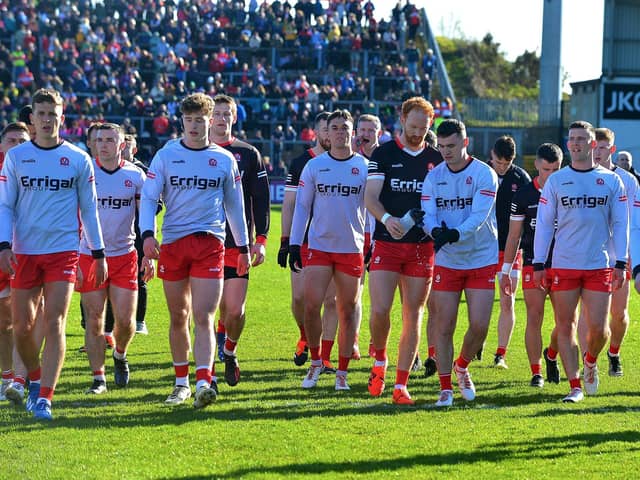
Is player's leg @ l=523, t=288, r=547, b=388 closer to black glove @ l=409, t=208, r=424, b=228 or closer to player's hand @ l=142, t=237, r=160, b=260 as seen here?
black glove @ l=409, t=208, r=424, b=228

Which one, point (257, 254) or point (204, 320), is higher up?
point (257, 254)

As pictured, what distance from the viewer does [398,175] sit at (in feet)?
30.6

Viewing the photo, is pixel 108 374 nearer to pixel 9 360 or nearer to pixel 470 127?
pixel 9 360

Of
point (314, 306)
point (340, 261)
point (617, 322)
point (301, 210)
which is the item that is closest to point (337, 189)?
point (301, 210)

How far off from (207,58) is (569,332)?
34.2m

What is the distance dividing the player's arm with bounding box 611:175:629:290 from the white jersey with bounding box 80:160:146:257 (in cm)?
407

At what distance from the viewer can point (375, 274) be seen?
937cm

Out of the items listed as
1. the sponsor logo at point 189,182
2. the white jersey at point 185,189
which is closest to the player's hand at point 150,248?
the white jersey at point 185,189

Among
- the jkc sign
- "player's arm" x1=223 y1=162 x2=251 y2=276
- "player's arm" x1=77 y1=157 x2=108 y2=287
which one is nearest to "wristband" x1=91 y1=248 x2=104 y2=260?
"player's arm" x1=77 y1=157 x2=108 y2=287

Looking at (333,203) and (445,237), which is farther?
(333,203)

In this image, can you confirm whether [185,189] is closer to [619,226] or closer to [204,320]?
[204,320]

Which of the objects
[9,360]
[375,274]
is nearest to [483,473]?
[375,274]

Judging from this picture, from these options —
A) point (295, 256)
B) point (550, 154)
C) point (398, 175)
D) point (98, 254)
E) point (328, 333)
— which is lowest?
point (328, 333)

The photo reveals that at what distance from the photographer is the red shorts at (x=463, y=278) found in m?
9.10
